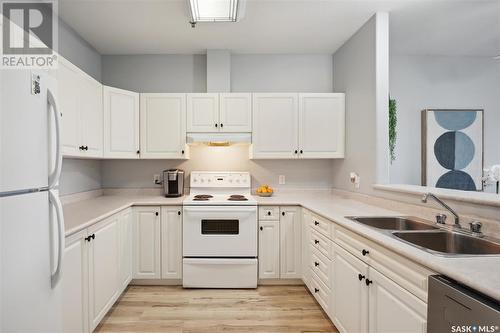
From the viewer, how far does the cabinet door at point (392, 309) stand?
3.92 ft

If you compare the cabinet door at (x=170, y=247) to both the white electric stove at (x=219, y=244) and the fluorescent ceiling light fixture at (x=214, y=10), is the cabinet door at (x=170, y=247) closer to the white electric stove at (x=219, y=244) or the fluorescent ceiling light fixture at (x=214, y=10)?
the white electric stove at (x=219, y=244)

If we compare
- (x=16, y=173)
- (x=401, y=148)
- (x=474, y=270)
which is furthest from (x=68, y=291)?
(x=401, y=148)

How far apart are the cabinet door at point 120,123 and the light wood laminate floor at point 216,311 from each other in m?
1.48

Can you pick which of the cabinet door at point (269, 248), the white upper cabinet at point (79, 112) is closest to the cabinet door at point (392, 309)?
the cabinet door at point (269, 248)

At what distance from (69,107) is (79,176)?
1.00 meters

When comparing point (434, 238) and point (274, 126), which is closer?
point (434, 238)

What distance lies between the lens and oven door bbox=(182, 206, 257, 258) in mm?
2918

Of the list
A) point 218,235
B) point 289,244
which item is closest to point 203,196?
point 218,235

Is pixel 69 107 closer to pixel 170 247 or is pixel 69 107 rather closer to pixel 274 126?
pixel 170 247

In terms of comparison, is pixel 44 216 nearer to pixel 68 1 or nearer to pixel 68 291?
pixel 68 291

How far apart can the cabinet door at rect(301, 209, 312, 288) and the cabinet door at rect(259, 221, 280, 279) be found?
10.4 inches

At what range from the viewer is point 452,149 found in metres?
3.50

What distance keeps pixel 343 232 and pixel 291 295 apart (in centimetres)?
122

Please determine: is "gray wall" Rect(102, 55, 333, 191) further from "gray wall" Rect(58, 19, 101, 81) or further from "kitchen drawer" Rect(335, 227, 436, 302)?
"kitchen drawer" Rect(335, 227, 436, 302)
